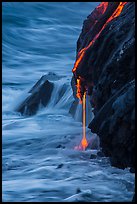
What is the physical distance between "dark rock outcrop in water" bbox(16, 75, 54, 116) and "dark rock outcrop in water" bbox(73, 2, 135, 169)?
616 centimetres

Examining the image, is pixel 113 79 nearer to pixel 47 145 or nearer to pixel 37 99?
pixel 47 145

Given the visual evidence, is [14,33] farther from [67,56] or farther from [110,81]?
[110,81]

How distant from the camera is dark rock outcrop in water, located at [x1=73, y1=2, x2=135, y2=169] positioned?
21.4ft

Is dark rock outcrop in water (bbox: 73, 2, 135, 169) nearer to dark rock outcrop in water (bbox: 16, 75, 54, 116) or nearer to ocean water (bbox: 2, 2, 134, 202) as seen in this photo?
ocean water (bbox: 2, 2, 134, 202)

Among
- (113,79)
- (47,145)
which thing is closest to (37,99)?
(47,145)

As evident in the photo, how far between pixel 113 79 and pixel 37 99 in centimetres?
882

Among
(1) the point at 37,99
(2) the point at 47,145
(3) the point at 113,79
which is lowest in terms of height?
(2) the point at 47,145

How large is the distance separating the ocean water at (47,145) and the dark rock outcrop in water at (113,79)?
99 centimetres

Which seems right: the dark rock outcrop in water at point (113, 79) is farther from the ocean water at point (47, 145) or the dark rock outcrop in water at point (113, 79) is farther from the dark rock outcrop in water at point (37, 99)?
Result: the dark rock outcrop in water at point (37, 99)

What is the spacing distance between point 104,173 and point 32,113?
7.61m

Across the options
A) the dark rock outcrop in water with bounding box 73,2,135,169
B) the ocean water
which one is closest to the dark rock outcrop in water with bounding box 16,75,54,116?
the ocean water

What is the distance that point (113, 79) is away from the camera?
7832 mm

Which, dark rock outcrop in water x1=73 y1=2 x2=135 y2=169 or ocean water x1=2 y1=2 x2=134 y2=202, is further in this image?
ocean water x1=2 y1=2 x2=134 y2=202

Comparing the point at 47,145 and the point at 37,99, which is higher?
the point at 37,99
